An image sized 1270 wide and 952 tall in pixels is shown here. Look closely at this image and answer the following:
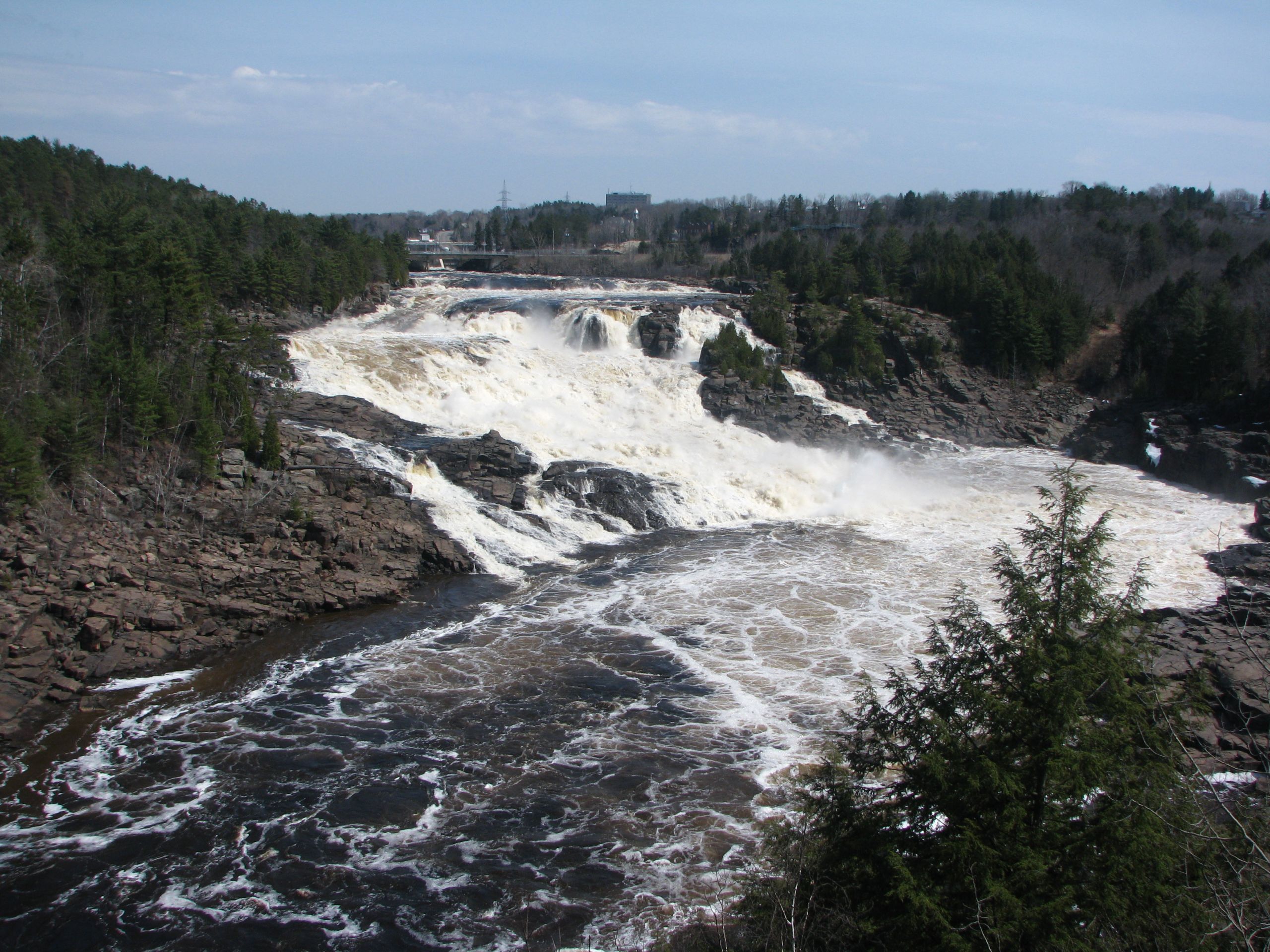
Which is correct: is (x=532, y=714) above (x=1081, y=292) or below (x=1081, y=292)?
below

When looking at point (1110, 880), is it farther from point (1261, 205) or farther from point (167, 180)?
point (1261, 205)

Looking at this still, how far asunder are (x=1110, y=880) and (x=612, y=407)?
32.4m

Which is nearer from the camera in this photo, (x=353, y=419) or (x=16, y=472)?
(x=16, y=472)

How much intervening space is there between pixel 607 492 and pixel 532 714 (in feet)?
45.5

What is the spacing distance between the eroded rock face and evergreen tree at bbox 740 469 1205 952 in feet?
68.5

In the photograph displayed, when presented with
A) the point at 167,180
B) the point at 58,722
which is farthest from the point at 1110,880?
the point at 167,180

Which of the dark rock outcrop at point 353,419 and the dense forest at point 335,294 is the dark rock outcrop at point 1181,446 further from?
the dark rock outcrop at point 353,419

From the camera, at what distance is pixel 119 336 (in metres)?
28.9

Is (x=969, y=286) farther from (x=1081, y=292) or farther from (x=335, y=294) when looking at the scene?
(x=335, y=294)

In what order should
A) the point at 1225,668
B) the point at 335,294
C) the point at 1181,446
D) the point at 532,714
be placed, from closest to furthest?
the point at 1225,668
the point at 532,714
the point at 1181,446
the point at 335,294

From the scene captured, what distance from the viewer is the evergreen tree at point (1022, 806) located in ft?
24.8

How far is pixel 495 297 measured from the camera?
50.6m

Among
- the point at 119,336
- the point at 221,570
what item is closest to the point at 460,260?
the point at 119,336

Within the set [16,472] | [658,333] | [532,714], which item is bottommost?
[532,714]
